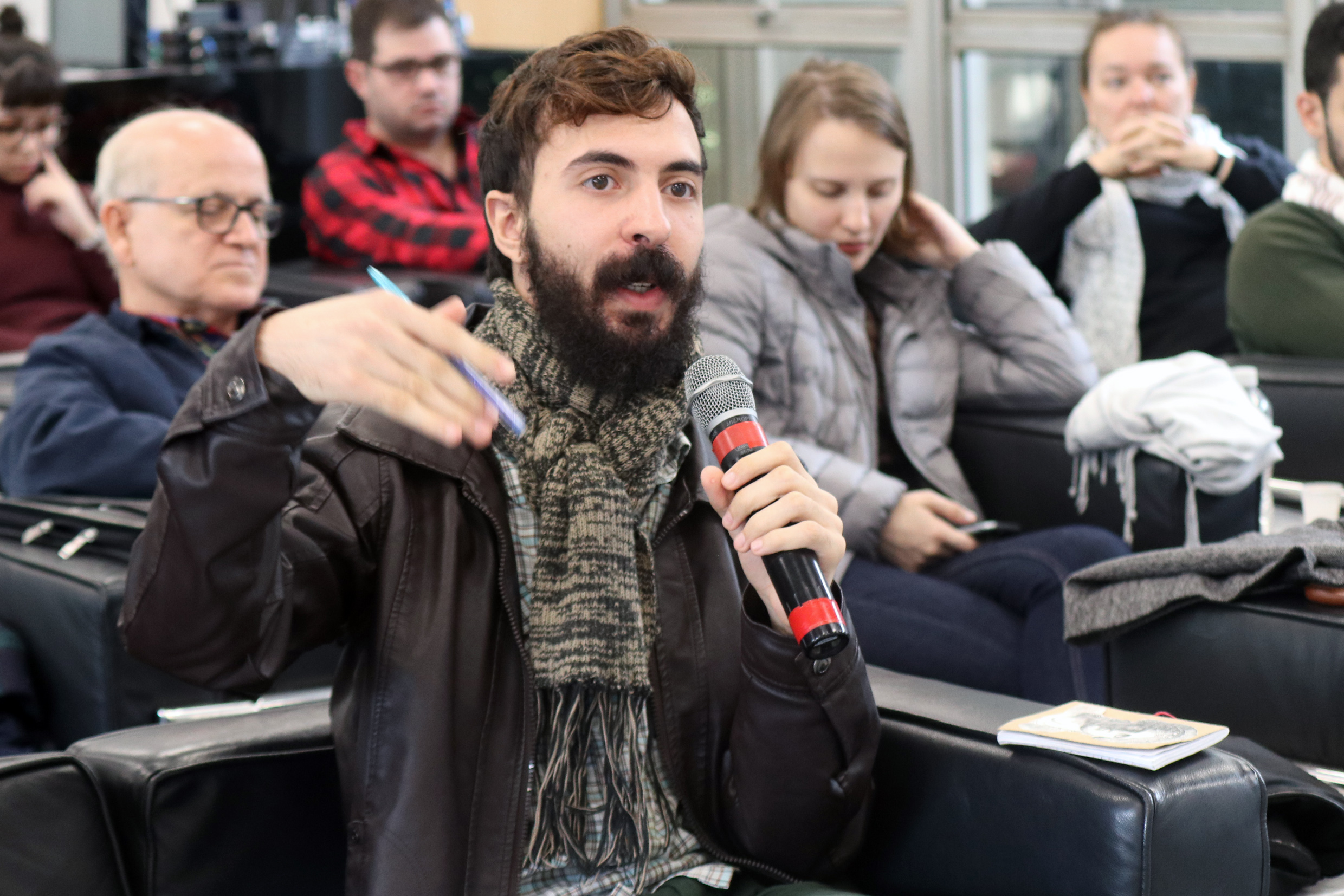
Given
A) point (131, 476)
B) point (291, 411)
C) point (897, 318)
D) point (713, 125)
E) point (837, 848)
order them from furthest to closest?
1. point (713, 125)
2. point (897, 318)
3. point (131, 476)
4. point (837, 848)
5. point (291, 411)

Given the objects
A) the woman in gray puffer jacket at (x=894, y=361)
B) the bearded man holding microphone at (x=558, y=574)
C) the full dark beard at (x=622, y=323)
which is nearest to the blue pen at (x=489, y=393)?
the bearded man holding microphone at (x=558, y=574)

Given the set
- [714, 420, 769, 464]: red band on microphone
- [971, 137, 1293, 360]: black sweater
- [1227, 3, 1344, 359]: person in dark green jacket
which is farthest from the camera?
[971, 137, 1293, 360]: black sweater

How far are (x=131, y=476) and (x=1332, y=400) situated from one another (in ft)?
6.26

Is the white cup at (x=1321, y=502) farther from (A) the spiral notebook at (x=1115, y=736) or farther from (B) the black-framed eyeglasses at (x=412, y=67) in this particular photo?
(B) the black-framed eyeglasses at (x=412, y=67)

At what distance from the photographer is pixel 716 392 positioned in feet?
4.29

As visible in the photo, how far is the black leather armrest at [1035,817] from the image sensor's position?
1.19 metres

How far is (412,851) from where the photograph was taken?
124cm

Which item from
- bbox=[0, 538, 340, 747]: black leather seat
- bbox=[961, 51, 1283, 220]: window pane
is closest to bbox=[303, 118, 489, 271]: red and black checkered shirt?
bbox=[0, 538, 340, 747]: black leather seat

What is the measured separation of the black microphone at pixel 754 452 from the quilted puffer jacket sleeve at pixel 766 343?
0.84 metres

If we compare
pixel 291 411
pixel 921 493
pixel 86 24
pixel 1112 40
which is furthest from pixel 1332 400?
pixel 86 24

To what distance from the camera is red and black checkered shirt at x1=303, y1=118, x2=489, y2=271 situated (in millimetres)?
3373

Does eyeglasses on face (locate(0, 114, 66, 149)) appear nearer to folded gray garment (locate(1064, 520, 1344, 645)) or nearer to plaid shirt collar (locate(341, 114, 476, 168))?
plaid shirt collar (locate(341, 114, 476, 168))

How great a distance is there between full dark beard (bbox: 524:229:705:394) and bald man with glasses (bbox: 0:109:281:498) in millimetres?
906

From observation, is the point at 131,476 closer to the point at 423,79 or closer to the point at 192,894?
the point at 192,894
